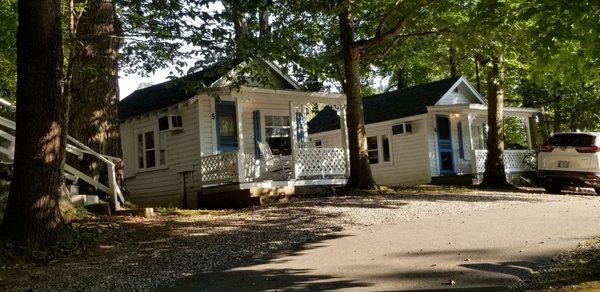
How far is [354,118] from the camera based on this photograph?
53.5 feet

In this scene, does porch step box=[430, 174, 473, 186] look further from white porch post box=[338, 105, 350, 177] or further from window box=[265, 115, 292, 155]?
window box=[265, 115, 292, 155]

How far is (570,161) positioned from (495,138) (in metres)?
4.23

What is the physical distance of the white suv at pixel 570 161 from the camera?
16.0 m

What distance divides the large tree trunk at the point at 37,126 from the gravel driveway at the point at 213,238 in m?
0.88

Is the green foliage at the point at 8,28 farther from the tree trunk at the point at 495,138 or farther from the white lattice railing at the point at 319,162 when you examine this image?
the tree trunk at the point at 495,138

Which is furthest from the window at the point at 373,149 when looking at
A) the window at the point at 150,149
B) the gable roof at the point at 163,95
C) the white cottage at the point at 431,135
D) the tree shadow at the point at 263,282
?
the tree shadow at the point at 263,282

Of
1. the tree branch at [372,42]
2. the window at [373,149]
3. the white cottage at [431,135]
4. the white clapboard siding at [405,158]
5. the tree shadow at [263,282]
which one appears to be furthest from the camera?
the window at [373,149]

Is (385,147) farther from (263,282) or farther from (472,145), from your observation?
(263,282)

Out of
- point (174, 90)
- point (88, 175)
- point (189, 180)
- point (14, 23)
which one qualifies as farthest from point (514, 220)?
point (14, 23)

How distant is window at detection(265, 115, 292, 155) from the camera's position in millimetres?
18344

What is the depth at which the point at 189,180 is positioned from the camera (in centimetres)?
1723

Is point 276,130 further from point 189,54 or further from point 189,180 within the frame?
point 189,54

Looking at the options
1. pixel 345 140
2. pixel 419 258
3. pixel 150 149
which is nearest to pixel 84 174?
pixel 150 149

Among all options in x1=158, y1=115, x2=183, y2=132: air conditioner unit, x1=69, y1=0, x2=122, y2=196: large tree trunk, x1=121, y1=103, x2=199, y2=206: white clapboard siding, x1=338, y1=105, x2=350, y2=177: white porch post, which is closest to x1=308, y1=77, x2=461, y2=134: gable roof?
x1=338, y1=105, x2=350, y2=177: white porch post
